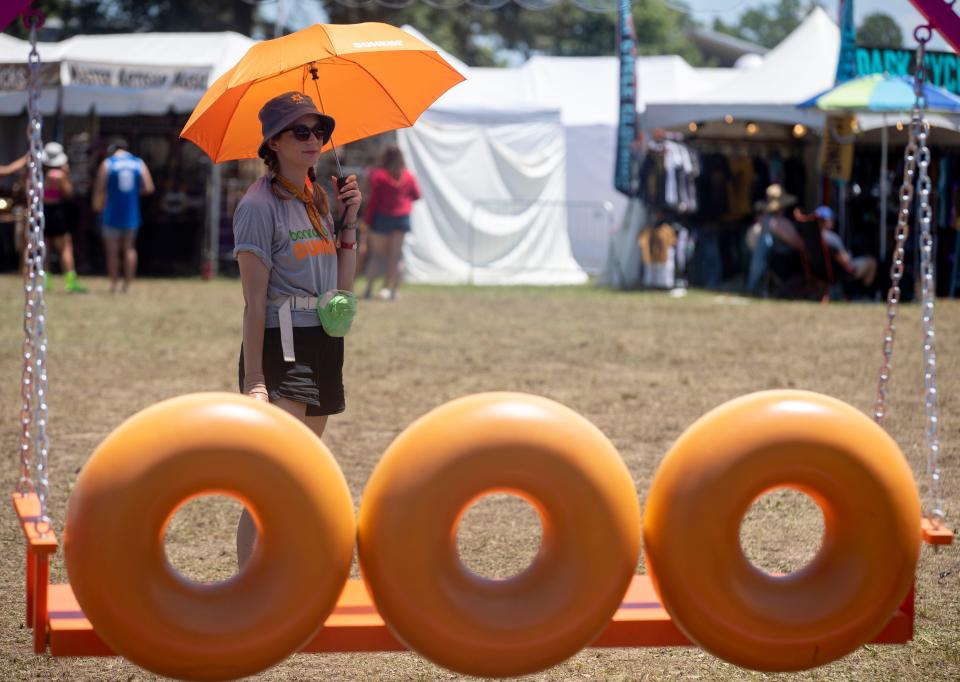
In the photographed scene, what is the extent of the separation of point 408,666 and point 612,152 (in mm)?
19192

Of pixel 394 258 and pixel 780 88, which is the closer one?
pixel 394 258

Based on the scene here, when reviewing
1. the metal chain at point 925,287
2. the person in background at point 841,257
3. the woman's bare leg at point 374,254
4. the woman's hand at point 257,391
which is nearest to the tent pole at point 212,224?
the woman's bare leg at point 374,254

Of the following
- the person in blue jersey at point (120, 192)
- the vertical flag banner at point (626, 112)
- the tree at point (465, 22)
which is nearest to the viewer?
the person in blue jersey at point (120, 192)

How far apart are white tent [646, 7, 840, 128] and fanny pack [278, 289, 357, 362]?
13571 millimetres

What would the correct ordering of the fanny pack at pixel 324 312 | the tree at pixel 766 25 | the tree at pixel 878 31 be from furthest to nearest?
the tree at pixel 766 25 < the tree at pixel 878 31 < the fanny pack at pixel 324 312

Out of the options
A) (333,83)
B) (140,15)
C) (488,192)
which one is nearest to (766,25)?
(140,15)

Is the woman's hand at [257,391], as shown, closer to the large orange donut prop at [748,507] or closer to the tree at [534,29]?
the large orange donut prop at [748,507]

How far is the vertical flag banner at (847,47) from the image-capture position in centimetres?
1547

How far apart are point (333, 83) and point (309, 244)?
93 centimetres

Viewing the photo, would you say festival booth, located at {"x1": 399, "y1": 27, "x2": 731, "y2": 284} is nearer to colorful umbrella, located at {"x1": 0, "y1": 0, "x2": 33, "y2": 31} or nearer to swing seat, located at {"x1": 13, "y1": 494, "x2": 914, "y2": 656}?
colorful umbrella, located at {"x1": 0, "y1": 0, "x2": 33, "y2": 31}

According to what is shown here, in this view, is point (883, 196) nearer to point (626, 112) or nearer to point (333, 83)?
point (626, 112)

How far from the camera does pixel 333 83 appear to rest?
493 centimetres

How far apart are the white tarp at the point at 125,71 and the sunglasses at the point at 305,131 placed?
45.4 feet

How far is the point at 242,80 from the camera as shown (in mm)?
4277
